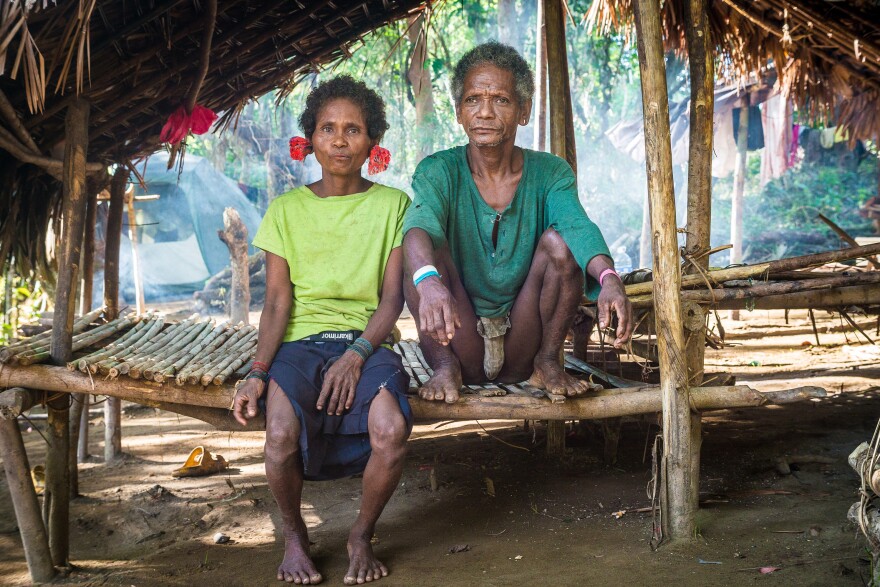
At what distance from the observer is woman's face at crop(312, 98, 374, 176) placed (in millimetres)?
3156

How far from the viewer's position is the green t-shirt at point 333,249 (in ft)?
10.5

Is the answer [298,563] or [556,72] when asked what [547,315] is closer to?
[298,563]

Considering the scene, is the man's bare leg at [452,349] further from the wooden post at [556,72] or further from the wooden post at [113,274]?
the wooden post at [113,274]

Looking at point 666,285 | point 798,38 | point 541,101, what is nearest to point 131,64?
point 666,285

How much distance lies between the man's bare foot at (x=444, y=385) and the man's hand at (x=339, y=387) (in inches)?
12.2

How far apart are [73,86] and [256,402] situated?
1.91m

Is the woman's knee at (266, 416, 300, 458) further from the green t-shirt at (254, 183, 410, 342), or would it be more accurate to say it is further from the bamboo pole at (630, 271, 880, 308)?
the bamboo pole at (630, 271, 880, 308)

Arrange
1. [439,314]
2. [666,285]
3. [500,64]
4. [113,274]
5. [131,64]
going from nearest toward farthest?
[439,314] → [666,285] → [500,64] → [131,64] → [113,274]

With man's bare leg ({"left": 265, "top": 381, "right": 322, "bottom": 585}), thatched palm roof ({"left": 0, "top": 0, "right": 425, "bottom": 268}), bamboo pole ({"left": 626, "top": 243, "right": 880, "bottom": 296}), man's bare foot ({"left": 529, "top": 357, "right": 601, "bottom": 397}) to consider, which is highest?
thatched palm roof ({"left": 0, "top": 0, "right": 425, "bottom": 268})

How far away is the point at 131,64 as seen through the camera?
3785mm

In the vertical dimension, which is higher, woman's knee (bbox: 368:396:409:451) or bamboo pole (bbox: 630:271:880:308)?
bamboo pole (bbox: 630:271:880:308)

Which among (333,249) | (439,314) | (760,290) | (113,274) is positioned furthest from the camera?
(113,274)

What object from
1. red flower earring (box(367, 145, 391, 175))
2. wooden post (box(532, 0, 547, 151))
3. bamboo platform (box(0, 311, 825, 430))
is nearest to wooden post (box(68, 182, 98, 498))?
bamboo platform (box(0, 311, 825, 430))

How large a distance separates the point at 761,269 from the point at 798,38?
2011 millimetres
